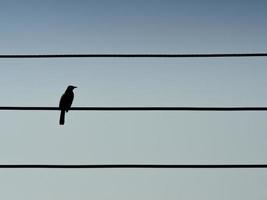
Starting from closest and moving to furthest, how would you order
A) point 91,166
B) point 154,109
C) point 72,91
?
point 91,166 < point 154,109 < point 72,91

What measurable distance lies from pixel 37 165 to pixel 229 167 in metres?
2.15

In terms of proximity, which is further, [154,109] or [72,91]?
[72,91]

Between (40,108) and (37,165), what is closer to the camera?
(37,165)

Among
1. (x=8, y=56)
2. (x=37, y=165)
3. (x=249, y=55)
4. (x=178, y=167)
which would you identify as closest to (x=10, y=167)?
(x=37, y=165)

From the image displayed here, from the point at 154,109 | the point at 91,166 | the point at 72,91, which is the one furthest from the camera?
the point at 72,91

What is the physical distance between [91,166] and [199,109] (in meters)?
1.43

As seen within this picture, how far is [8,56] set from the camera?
790cm

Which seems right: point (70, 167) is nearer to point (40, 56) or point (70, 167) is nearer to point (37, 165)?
point (37, 165)

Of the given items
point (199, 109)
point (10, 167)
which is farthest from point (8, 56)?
point (199, 109)

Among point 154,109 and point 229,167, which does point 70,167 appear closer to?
point 154,109

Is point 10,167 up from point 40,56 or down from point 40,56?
down

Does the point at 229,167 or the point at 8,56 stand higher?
the point at 8,56

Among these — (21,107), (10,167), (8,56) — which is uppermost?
(8,56)

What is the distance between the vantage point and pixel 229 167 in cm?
761
